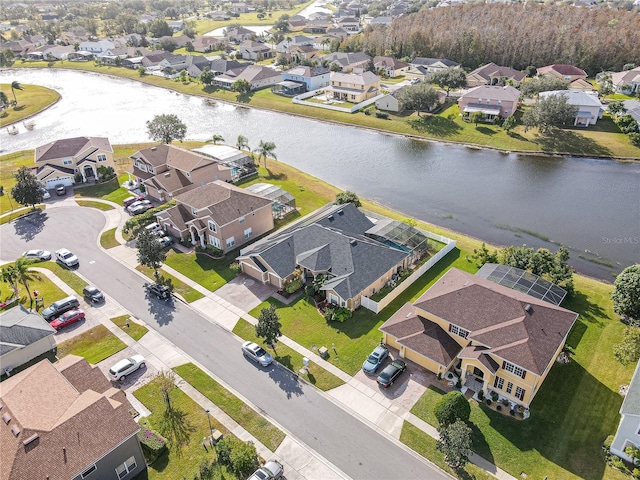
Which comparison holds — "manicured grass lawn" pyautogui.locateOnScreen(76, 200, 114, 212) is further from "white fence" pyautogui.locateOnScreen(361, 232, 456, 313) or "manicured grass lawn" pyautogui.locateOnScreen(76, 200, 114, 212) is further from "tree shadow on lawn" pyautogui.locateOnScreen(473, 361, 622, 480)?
"tree shadow on lawn" pyautogui.locateOnScreen(473, 361, 622, 480)

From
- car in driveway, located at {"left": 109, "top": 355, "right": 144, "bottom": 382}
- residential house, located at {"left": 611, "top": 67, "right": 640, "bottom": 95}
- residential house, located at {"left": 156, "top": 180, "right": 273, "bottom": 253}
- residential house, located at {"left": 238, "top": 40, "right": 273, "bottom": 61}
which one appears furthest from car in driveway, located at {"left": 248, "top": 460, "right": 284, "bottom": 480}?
residential house, located at {"left": 238, "top": 40, "right": 273, "bottom": 61}

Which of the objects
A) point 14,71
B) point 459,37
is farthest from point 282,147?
point 14,71

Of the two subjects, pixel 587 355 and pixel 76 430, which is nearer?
pixel 76 430

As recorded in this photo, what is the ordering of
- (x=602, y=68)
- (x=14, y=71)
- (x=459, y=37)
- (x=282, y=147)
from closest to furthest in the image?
(x=282, y=147) < (x=602, y=68) < (x=459, y=37) < (x=14, y=71)

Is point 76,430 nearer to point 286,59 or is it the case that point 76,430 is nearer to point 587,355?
point 587,355

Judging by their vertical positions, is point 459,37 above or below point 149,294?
above

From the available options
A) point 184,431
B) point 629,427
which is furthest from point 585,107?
point 184,431
